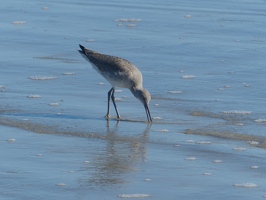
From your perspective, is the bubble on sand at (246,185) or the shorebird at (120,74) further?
the shorebird at (120,74)

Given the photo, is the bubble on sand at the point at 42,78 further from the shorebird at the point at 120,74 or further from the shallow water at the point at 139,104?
the shorebird at the point at 120,74

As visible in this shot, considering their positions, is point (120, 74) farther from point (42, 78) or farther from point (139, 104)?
point (42, 78)

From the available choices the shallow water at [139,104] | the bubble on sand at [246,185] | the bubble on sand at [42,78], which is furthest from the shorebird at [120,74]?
the bubble on sand at [246,185]

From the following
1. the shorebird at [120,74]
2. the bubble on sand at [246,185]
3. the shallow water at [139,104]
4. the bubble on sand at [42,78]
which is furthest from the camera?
the bubble on sand at [42,78]

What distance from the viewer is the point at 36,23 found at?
15.1 metres

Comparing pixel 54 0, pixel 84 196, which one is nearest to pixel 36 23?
pixel 54 0

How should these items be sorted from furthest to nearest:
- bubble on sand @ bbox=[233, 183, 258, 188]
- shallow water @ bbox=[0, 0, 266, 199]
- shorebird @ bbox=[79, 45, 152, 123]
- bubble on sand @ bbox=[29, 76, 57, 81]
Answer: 1. bubble on sand @ bbox=[29, 76, 57, 81]
2. shorebird @ bbox=[79, 45, 152, 123]
3. shallow water @ bbox=[0, 0, 266, 199]
4. bubble on sand @ bbox=[233, 183, 258, 188]

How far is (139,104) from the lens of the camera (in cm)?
969

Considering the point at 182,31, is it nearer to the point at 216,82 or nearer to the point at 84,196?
the point at 216,82

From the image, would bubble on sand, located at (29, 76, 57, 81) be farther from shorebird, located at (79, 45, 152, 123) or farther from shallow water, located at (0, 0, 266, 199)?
shorebird, located at (79, 45, 152, 123)

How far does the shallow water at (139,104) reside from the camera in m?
6.71

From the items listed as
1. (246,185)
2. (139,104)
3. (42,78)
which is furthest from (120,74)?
(246,185)

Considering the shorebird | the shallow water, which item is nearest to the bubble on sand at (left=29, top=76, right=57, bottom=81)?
the shallow water

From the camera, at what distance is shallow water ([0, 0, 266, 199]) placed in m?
6.71
